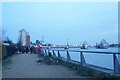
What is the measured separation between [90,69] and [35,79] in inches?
110

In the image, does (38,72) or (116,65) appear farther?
(38,72)

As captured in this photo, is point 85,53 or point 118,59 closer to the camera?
point 118,59

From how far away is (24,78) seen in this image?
13.6 meters

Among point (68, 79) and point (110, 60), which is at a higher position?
point (110, 60)

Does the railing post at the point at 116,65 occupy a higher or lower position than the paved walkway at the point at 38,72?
higher

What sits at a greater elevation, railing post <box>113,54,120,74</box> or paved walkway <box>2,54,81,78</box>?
railing post <box>113,54,120,74</box>

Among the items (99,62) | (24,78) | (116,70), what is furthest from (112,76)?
(24,78)

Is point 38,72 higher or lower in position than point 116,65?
lower

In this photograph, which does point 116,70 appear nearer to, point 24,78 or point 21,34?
point 24,78

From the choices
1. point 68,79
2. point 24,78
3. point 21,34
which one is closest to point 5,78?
point 24,78

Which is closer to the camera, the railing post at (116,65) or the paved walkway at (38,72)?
the railing post at (116,65)

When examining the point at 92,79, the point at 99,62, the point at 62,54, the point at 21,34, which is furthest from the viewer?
the point at 21,34

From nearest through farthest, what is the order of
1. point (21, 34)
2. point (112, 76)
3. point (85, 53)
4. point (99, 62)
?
point (112, 76) < point (99, 62) < point (85, 53) < point (21, 34)

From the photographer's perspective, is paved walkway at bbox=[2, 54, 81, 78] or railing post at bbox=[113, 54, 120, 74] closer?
railing post at bbox=[113, 54, 120, 74]
